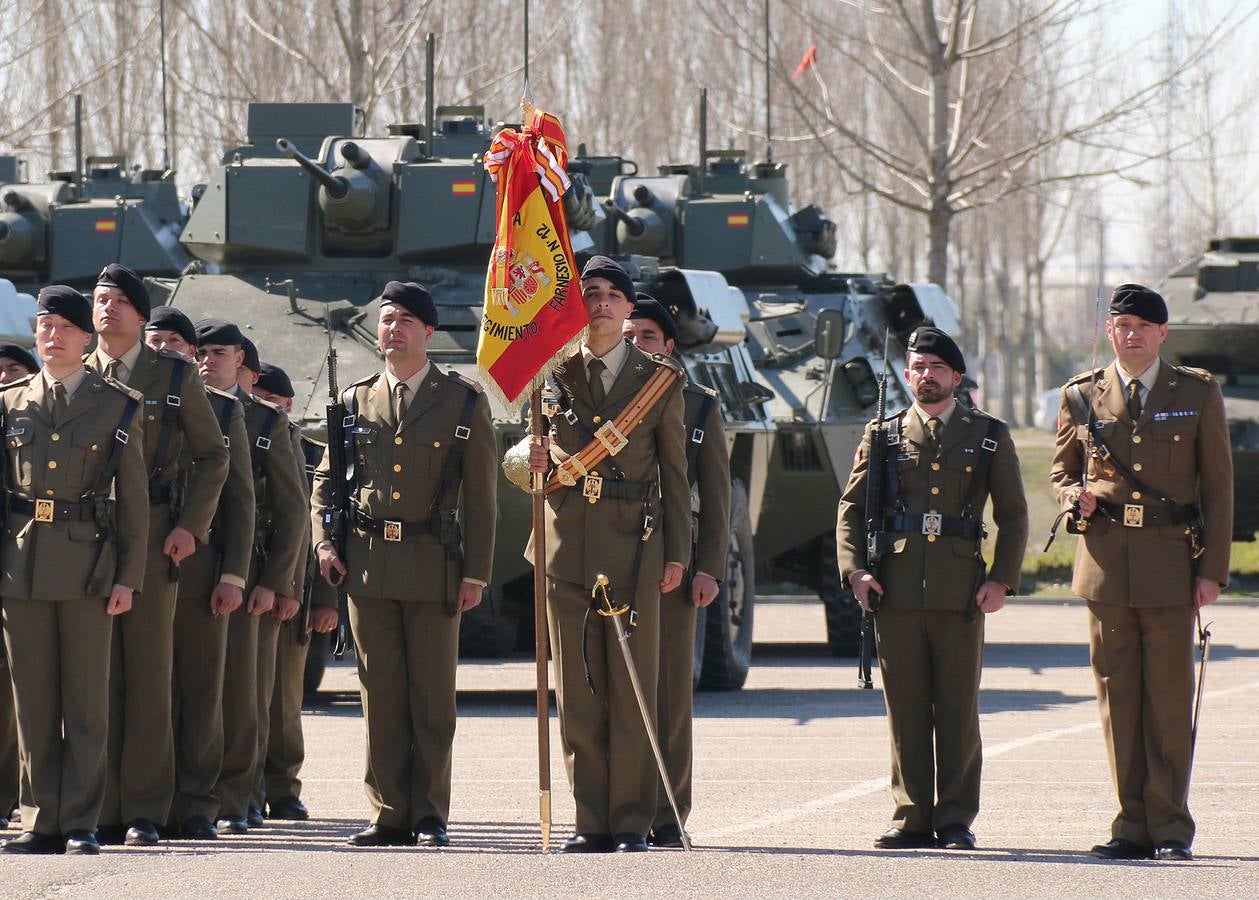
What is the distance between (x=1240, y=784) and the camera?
1019 cm

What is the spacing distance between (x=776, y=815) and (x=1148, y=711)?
176 centimetres

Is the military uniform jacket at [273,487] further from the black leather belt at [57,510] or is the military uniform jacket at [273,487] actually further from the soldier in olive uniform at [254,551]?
the black leather belt at [57,510]

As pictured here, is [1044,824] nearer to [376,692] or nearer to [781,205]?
[376,692]

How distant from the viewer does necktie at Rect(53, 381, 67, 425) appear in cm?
810

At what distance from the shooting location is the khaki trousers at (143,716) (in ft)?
27.7

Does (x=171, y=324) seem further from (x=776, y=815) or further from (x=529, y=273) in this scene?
(x=776, y=815)

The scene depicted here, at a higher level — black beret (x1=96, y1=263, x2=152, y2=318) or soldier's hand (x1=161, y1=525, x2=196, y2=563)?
black beret (x1=96, y1=263, x2=152, y2=318)

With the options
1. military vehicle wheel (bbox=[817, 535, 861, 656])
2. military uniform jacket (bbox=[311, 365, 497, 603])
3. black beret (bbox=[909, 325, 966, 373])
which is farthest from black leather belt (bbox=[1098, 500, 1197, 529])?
military vehicle wheel (bbox=[817, 535, 861, 656])

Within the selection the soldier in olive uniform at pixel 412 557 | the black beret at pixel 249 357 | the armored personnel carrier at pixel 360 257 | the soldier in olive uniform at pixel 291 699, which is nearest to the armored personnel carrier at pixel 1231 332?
the armored personnel carrier at pixel 360 257

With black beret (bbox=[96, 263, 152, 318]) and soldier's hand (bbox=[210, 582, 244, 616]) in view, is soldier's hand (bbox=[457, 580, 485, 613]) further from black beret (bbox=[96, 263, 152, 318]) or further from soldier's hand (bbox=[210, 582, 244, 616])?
black beret (bbox=[96, 263, 152, 318])

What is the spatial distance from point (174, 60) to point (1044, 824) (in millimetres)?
27802

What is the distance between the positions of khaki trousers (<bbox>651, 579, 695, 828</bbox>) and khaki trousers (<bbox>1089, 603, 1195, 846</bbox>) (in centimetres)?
142

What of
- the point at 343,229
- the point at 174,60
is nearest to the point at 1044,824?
the point at 343,229

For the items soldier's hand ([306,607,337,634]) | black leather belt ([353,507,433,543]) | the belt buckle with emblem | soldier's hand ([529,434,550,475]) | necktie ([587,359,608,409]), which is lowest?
soldier's hand ([306,607,337,634])
